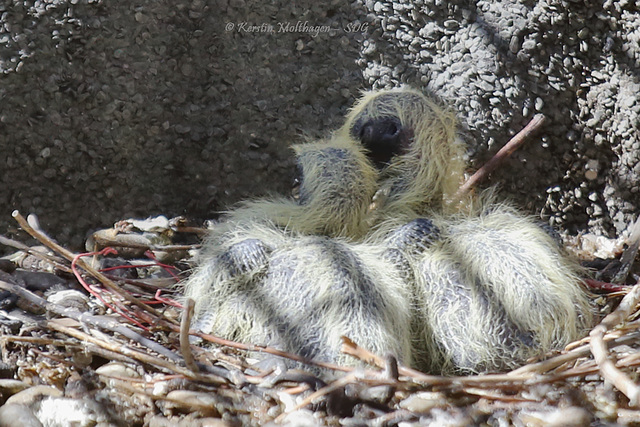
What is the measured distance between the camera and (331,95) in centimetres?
201

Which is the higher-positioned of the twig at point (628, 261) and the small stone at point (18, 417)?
the small stone at point (18, 417)

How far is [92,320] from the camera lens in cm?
114

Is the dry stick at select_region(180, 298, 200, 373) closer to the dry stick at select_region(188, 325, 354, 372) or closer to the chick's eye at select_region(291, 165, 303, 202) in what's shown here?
the dry stick at select_region(188, 325, 354, 372)

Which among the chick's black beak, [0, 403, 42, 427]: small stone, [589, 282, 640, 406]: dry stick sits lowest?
[0, 403, 42, 427]: small stone

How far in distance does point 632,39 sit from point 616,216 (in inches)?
17.6

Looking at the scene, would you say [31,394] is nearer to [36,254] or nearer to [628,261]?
[36,254]

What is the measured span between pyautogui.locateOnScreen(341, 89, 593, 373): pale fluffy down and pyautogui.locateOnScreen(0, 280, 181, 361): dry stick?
16.9 inches

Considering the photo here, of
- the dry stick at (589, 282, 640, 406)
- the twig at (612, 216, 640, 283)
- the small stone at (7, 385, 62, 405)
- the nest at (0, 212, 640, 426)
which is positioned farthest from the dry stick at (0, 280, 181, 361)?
the twig at (612, 216, 640, 283)

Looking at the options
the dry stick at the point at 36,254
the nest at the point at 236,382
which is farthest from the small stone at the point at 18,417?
the dry stick at the point at 36,254

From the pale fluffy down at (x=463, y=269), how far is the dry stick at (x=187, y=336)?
411mm

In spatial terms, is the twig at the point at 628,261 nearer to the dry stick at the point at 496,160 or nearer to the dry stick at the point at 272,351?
the dry stick at the point at 496,160

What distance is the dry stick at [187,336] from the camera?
92cm

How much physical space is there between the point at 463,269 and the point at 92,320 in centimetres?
60

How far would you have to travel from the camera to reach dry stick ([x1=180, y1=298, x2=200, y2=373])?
0.92 meters
